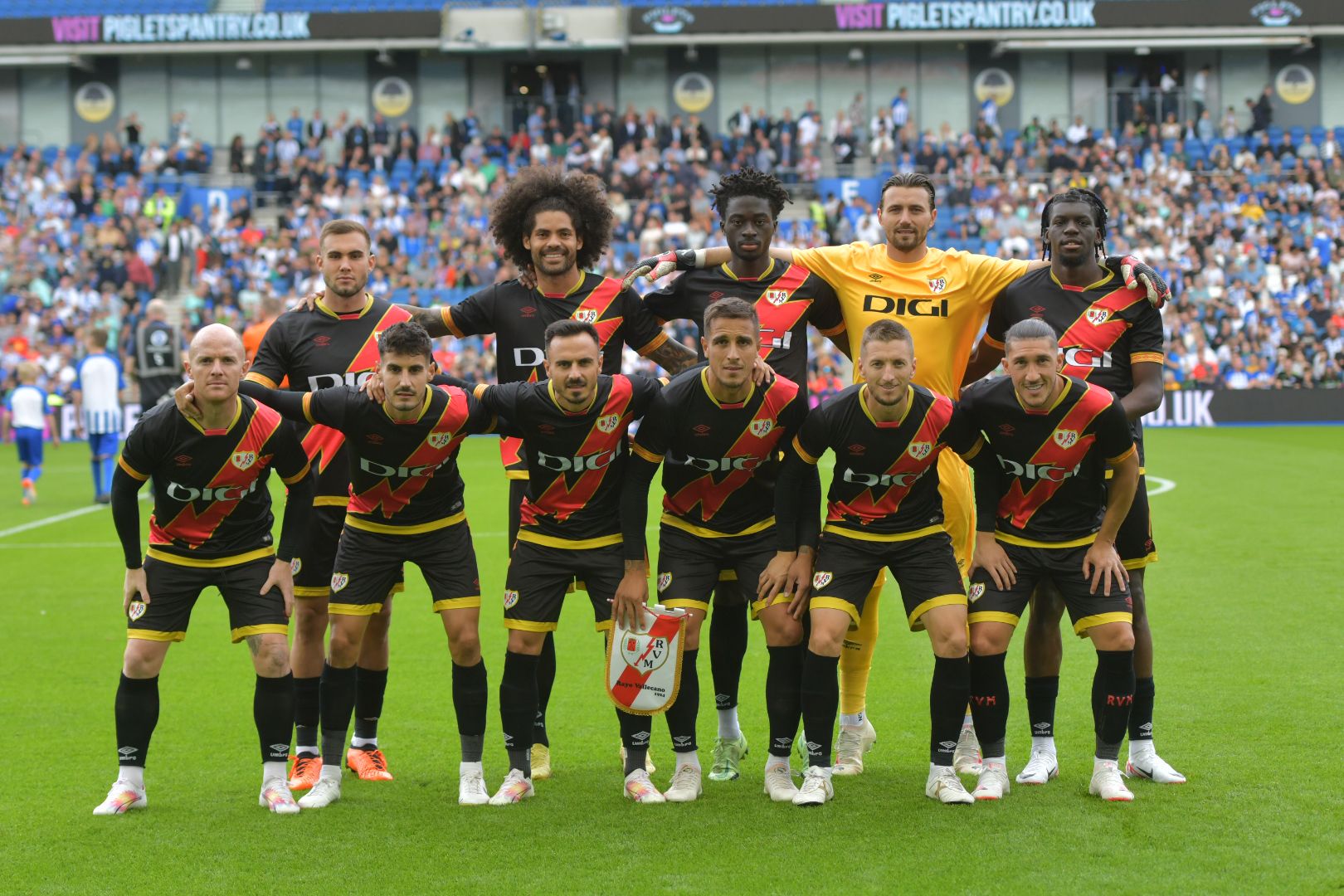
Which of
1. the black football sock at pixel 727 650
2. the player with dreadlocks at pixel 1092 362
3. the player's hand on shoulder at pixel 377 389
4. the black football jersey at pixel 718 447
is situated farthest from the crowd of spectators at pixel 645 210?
the player's hand on shoulder at pixel 377 389

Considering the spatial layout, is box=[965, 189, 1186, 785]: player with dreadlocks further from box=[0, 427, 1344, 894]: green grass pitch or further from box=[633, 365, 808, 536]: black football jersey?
box=[633, 365, 808, 536]: black football jersey

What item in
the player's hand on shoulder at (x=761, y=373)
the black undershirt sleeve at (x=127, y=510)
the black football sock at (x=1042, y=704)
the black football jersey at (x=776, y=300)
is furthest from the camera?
the black football jersey at (x=776, y=300)

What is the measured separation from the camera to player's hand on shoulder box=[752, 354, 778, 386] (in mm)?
6059

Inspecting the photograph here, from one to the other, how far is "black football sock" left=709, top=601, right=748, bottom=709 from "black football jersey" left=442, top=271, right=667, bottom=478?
1141 millimetres

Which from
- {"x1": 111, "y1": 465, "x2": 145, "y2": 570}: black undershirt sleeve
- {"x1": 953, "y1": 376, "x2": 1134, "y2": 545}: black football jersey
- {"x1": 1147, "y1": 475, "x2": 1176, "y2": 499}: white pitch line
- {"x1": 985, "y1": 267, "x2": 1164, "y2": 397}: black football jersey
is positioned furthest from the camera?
{"x1": 1147, "y1": 475, "x2": 1176, "y2": 499}: white pitch line

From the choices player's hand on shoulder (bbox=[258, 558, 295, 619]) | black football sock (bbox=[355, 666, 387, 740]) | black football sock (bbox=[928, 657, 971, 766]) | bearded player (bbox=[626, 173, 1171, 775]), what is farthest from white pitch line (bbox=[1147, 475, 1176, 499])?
player's hand on shoulder (bbox=[258, 558, 295, 619])

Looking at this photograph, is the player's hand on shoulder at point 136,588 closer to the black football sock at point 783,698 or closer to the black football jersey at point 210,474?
the black football jersey at point 210,474

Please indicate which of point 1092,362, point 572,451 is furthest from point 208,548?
point 1092,362

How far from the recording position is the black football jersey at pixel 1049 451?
5.94m

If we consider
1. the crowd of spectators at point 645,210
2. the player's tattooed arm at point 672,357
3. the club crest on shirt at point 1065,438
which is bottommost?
the club crest on shirt at point 1065,438

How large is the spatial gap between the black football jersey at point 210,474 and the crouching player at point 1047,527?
2.99 metres

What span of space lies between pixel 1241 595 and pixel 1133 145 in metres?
28.0

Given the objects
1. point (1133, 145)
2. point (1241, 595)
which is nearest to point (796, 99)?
point (1133, 145)

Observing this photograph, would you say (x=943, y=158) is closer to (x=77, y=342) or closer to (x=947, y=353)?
(x=77, y=342)
